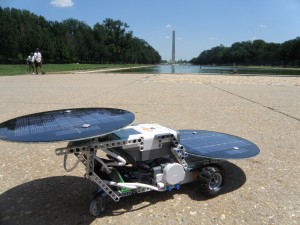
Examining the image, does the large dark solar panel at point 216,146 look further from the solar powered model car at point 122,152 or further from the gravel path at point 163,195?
the gravel path at point 163,195

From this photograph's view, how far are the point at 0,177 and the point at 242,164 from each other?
336 cm

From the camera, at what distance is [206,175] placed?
341 cm

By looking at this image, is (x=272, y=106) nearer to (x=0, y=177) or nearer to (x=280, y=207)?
(x=280, y=207)

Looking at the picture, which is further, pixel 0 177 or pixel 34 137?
pixel 0 177

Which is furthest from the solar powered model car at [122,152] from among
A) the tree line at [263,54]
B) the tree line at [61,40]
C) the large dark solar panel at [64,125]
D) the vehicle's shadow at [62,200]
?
the tree line at [263,54]

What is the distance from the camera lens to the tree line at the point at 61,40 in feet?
254

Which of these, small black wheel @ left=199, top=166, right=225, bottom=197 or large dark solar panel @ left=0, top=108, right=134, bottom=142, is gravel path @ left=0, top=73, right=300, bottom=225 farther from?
large dark solar panel @ left=0, top=108, right=134, bottom=142

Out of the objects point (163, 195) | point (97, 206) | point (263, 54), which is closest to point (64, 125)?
point (97, 206)

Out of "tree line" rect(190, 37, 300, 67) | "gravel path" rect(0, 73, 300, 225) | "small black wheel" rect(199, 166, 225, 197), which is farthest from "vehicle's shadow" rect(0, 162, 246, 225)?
"tree line" rect(190, 37, 300, 67)

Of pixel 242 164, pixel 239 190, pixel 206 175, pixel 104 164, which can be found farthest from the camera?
pixel 242 164

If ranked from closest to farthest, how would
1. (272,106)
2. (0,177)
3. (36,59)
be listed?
1. (0,177)
2. (272,106)
3. (36,59)

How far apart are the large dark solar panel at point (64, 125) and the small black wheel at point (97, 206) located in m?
0.76

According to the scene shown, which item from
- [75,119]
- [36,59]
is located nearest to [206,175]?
[75,119]

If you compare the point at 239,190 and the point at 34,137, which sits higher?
the point at 34,137
